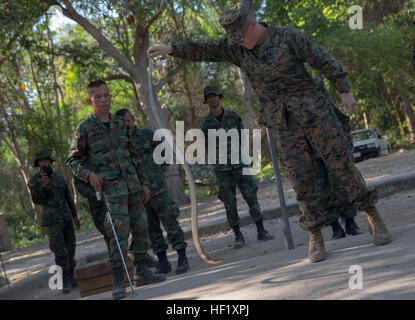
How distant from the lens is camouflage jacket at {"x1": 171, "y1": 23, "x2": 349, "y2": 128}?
420cm

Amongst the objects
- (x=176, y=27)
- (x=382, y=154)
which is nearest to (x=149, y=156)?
(x=176, y=27)

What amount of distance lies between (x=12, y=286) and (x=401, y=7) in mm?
26564

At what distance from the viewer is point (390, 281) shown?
325 cm

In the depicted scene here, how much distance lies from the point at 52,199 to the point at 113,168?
255 cm

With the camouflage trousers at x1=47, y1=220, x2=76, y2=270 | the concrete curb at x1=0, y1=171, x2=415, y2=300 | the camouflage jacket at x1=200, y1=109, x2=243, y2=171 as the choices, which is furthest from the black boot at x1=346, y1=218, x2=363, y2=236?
the camouflage trousers at x1=47, y1=220, x2=76, y2=270

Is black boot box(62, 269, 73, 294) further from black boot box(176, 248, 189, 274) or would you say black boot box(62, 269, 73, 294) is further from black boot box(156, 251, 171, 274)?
black boot box(176, 248, 189, 274)

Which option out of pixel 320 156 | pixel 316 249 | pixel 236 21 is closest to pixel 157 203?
pixel 316 249

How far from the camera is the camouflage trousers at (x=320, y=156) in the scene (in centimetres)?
420

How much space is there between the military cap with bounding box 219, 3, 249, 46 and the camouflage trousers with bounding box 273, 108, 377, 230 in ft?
2.70

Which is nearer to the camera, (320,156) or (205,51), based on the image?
(320,156)

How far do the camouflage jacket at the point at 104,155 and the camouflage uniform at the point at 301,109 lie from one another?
5.07 feet

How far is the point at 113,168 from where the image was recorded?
201 inches

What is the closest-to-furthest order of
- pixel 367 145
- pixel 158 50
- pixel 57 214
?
pixel 158 50 → pixel 57 214 → pixel 367 145

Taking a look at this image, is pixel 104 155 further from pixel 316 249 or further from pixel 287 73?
pixel 316 249
